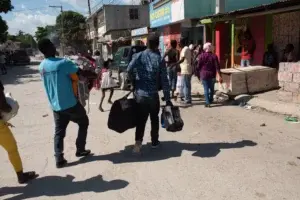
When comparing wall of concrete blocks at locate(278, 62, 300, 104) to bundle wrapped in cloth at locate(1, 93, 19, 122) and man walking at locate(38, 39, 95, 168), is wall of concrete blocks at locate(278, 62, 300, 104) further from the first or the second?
bundle wrapped in cloth at locate(1, 93, 19, 122)

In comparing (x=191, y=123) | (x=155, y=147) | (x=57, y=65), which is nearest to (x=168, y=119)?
(x=155, y=147)

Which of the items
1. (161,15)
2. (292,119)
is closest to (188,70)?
(292,119)

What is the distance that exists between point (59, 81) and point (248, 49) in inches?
349

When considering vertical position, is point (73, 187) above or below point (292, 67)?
below

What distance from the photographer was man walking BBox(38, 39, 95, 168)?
4.56m

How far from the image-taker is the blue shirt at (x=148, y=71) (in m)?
4.86

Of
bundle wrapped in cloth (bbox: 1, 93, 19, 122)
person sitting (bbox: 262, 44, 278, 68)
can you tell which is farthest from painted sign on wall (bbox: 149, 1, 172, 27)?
bundle wrapped in cloth (bbox: 1, 93, 19, 122)

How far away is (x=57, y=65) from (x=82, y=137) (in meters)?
1.20

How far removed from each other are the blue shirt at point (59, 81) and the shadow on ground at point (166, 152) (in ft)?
3.17

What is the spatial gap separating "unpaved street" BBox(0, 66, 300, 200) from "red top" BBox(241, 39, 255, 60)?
16.4 ft

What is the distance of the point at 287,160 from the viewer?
15.5 ft

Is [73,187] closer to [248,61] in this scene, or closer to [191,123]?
[191,123]

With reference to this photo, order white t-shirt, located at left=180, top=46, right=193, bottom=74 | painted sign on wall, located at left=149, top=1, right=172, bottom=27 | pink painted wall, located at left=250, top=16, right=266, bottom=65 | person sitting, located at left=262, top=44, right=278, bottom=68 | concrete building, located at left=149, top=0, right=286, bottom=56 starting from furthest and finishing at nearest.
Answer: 1. painted sign on wall, located at left=149, top=1, right=172, bottom=27
2. concrete building, located at left=149, top=0, right=286, bottom=56
3. pink painted wall, located at left=250, top=16, right=266, bottom=65
4. person sitting, located at left=262, top=44, right=278, bottom=68
5. white t-shirt, located at left=180, top=46, right=193, bottom=74

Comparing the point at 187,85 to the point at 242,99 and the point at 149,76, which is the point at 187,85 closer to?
the point at 242,99
